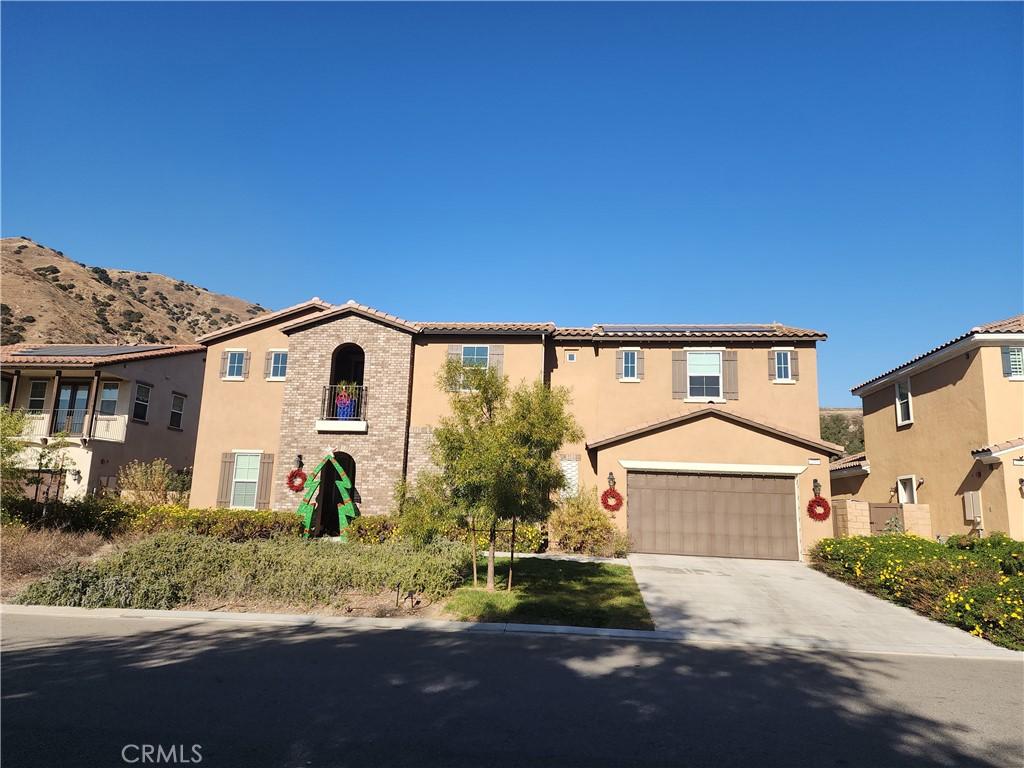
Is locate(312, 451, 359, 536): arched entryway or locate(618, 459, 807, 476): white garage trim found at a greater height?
locate(618, 459, 807, 476): white garage trim

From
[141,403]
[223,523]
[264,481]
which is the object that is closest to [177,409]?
[141,403]

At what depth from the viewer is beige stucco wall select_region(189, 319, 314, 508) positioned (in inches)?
843

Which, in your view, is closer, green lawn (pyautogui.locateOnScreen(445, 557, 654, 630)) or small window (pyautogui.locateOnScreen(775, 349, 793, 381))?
green lawn (pyautogui.locateOnScreen(445, 557, 654, 630))

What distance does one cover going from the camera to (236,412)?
21766mm

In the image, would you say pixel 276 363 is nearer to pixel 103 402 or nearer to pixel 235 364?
pixel 235 364

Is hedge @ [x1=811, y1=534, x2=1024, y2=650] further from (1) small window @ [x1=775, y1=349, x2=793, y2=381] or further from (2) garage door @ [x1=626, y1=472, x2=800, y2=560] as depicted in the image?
(1) small window @ [x1=775, y1=349, x2=793, y2=381]

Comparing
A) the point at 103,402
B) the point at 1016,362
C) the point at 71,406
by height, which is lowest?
the point at 71,406

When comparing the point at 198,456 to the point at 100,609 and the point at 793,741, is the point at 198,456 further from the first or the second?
the point at 793,741

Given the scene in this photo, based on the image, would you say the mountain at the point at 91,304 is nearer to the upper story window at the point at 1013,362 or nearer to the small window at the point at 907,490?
the small window at the point at 907,490

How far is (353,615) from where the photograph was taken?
11.0 metres

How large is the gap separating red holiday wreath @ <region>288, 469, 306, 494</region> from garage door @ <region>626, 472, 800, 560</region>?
10.6 metres

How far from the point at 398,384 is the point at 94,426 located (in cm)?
1348

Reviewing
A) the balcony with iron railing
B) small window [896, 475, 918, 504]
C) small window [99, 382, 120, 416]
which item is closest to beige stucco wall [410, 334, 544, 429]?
the balcony with iron railing

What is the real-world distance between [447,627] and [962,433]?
1654 centimetres
